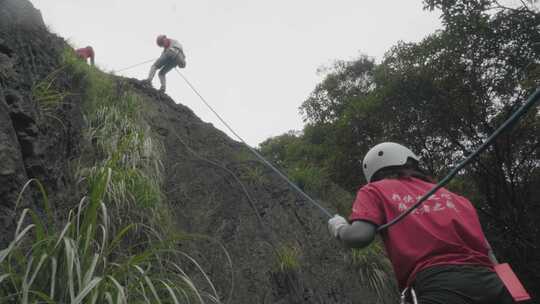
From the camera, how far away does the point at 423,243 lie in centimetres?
205

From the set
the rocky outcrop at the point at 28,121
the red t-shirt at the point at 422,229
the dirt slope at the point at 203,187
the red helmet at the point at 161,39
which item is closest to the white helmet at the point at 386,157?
the red t-shirt at the point at 422,229

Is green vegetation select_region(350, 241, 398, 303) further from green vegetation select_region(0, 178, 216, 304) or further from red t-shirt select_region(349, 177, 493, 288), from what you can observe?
green vegetation select_region(0, 178, 216, 304)

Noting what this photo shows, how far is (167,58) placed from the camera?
934 centimetres

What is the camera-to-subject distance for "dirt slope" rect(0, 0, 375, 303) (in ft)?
9.72

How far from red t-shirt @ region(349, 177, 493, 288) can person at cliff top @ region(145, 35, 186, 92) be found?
25.6 ft

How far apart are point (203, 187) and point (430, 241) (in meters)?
Result: 4.06

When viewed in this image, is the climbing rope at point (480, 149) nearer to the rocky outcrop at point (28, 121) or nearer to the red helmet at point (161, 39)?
the rocky outcrop at point (28, 121)

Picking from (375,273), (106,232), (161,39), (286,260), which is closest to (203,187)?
(286,260)

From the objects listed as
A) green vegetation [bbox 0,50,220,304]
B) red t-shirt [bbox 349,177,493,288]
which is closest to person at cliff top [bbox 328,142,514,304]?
red t-shirt [bbox 349,177,493,288]

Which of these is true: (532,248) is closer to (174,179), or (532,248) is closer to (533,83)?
(533,83)

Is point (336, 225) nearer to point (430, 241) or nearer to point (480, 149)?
point (430, 241)

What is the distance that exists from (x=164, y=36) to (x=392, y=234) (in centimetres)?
830

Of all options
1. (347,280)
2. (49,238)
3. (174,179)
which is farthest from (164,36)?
(49,238)

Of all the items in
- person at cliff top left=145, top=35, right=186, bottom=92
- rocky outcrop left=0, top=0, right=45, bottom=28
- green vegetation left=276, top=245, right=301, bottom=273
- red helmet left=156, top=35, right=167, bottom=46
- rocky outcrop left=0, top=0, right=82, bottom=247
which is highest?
red helmet left=156, top=35, right=167, bottom=46
